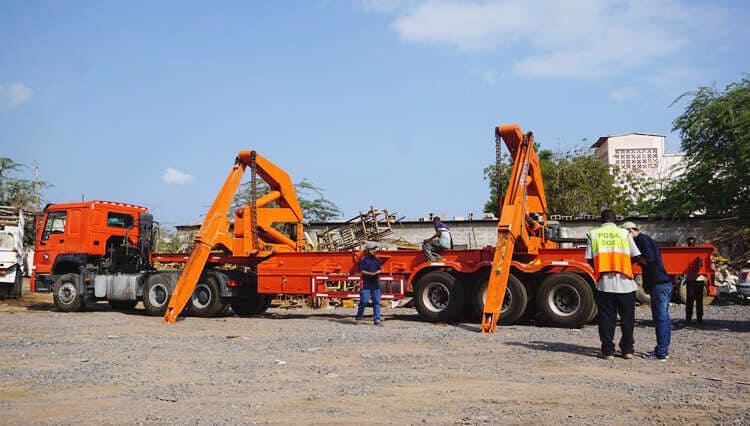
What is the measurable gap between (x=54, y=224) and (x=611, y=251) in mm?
14912

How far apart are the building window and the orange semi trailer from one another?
39.8 m

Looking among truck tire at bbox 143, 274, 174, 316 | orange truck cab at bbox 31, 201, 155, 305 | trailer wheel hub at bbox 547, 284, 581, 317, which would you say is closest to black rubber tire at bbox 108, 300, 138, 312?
orange truck cab at bbox 31, 201, 155, 305

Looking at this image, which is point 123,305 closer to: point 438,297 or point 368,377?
point 438,297

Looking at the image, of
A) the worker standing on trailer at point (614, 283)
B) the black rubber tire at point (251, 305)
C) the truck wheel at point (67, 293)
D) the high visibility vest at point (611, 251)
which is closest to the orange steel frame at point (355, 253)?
the black rubber tire at point (251, 305)

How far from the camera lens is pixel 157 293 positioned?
1638 cm

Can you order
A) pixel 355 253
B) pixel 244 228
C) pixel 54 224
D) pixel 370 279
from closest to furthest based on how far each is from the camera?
pixel 370 279 → pixel 355 253 → pixel 244 228 → pixel 54 224

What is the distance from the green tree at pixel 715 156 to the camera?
22.5 meters

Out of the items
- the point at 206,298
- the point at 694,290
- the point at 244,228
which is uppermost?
the point at 244,228

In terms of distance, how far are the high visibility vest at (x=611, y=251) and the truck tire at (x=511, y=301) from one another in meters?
4.17

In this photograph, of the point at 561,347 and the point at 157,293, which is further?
the point at 157,293

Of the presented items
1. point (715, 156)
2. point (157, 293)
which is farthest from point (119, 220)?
point (715, 156)

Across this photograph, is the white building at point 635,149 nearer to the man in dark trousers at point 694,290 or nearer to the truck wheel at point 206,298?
the man in dark trousers at point 694,290

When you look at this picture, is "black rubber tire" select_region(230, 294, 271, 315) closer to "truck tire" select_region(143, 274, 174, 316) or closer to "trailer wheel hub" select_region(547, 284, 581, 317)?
"truck tire" select_region(143, 274, 174, 316)

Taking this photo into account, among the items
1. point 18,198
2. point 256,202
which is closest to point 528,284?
point 256,202
